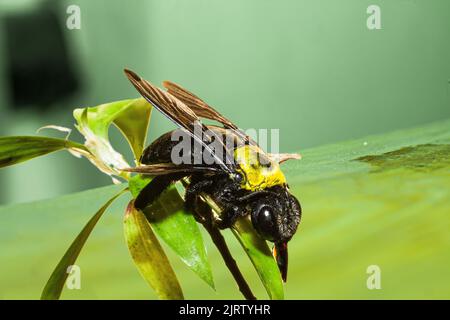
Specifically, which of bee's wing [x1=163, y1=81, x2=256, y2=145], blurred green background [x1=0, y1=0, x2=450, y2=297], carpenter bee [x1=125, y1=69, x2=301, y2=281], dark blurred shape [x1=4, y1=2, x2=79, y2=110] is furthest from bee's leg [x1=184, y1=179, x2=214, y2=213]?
dark blurred shape [x1=4, y1=2, x2=79, y2=110]

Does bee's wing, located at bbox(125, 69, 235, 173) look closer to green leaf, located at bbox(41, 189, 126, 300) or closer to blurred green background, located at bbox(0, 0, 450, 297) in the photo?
green leaf, located at bbox(41, 189, 126, 300)

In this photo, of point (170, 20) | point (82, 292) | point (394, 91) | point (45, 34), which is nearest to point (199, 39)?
point (170, 20)

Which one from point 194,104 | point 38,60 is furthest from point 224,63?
point 194,104

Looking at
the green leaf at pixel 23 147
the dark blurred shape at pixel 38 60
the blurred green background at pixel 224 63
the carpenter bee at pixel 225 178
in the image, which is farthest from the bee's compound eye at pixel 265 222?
the dark blurred shape at pixel 38 60

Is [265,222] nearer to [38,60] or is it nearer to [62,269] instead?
[62,269]

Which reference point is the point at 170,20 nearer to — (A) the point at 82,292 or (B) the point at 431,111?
(A) the point at 82,292
